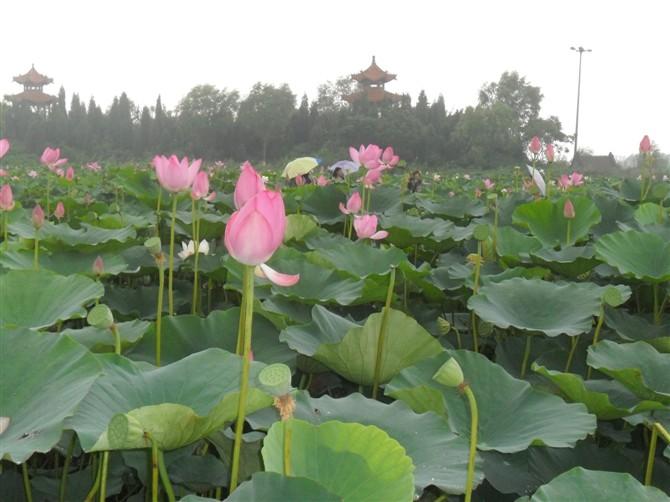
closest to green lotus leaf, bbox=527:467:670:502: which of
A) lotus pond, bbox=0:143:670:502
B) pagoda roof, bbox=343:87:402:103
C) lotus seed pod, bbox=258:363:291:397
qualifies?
lotus pond, bbox=0:143:670:502

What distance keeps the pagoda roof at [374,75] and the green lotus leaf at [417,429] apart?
34.4 meters

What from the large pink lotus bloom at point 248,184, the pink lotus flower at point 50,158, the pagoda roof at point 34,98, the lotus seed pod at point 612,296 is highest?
the pagoda roof at point 34,98

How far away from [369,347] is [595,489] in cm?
39

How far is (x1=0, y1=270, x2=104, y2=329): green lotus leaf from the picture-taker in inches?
44.2

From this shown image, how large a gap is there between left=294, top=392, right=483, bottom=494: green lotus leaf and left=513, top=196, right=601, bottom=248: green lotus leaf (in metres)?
1.30

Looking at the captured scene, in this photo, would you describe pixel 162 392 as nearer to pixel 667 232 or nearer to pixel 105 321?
pixel 105 321

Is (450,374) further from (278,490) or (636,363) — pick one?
(636,363)

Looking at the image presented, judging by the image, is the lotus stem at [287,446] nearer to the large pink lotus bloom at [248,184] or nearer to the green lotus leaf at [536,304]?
the large pink lotus bloom at [248,184]

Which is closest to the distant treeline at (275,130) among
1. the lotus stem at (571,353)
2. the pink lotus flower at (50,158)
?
the pink lotus flower at (50,158)

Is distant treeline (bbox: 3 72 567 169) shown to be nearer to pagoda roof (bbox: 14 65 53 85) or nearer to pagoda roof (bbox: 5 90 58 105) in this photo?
pagoda roof (bbox: 5 90 58 105)

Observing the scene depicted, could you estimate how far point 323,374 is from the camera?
1.23m

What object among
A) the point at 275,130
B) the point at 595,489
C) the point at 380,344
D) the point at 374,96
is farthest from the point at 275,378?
the point at 374,96

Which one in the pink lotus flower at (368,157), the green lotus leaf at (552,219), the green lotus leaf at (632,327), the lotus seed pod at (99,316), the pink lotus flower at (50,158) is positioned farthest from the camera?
the pink lotus flower at (50,158)

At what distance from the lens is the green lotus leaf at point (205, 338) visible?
3.38 ft
